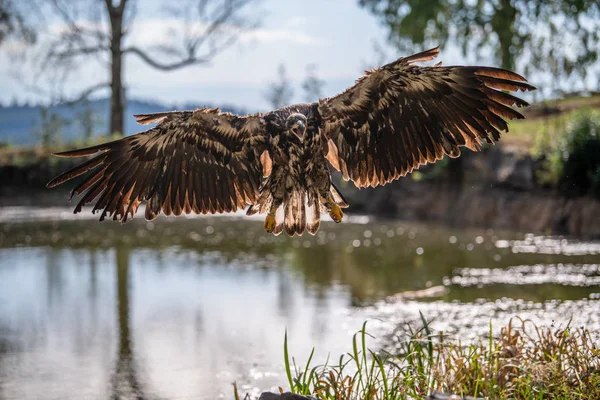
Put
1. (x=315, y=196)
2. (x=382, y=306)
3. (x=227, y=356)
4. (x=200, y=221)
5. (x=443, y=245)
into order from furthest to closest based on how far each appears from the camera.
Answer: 1. (x=200, y=221)
2. (x=443, y=245)
3. (x=382, y=306)
4. (x=227, y=356)
5. (x=315, y=196)

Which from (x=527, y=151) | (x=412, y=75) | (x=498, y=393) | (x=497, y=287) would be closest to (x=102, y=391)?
(x=498, y=393)

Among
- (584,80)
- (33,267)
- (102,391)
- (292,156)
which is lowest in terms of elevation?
(102,391)

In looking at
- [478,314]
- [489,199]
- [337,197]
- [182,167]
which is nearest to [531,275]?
[478,314]

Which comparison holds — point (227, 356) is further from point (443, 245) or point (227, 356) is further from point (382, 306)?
point (443, 245)

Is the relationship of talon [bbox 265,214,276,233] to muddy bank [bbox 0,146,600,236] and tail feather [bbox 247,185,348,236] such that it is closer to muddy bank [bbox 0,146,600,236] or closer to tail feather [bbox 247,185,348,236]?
tail feather [bbox 247,185,348,236]

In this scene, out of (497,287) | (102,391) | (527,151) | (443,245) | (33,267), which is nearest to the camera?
(102,391)

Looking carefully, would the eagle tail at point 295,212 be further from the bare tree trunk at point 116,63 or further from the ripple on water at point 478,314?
Result: the bare tree trunk at point 116,63

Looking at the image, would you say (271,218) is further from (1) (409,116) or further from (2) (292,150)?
(1) (409,116)

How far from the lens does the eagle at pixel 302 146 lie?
4.51m

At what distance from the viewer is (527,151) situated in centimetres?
1377

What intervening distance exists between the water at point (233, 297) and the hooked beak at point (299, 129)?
2.28m

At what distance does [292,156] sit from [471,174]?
423 inches

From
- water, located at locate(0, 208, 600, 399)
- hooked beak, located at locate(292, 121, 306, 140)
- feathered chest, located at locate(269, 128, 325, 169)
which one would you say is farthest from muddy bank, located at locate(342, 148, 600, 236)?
hooked beak, located at locate(292, 121, 306, 140)

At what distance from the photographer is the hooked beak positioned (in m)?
4.33
